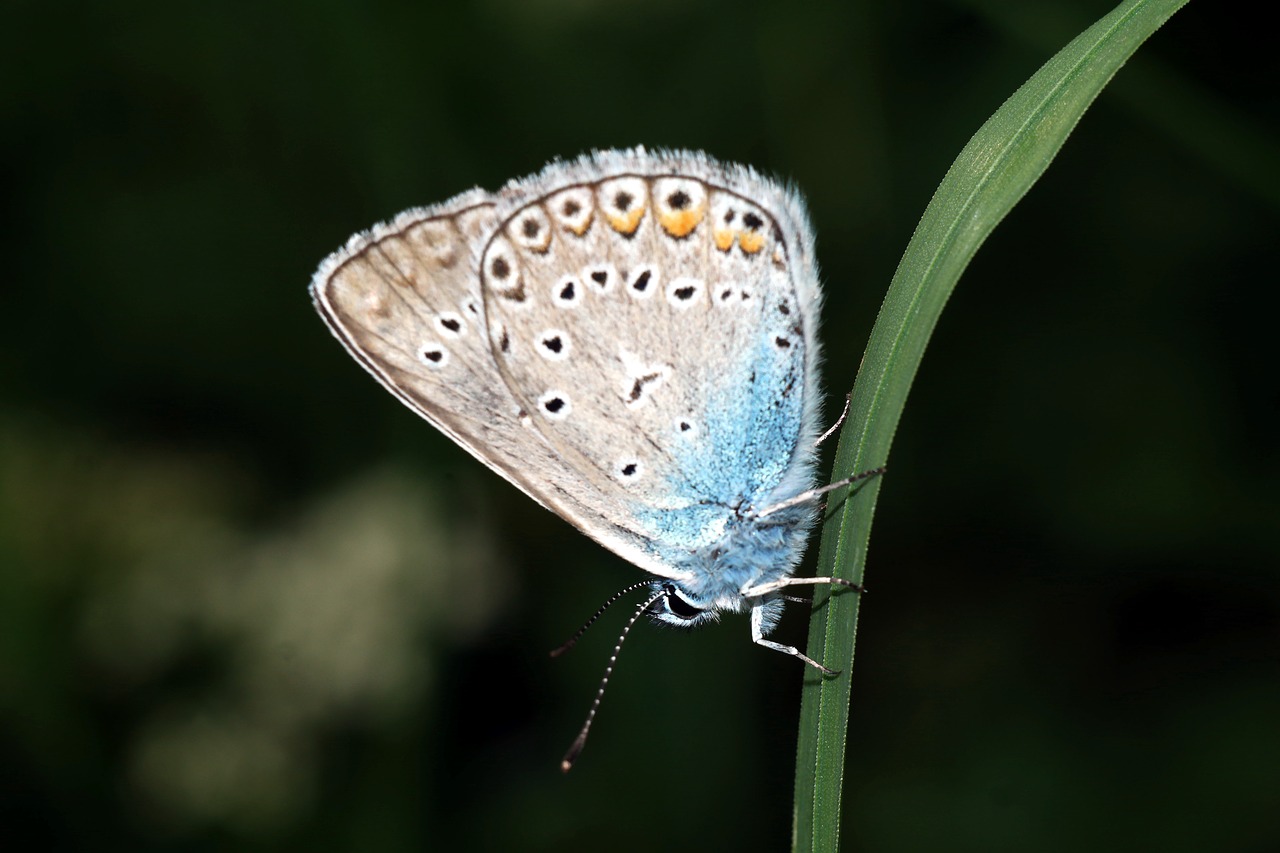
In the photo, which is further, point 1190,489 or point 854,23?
point 854,23

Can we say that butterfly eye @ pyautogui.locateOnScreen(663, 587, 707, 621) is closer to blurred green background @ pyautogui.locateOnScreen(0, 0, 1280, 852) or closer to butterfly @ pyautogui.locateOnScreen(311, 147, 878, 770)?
butterfly @ pyautogui.locateOnScreen(311, 147, 878, 770)

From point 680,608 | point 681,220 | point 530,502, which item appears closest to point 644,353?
point 681,220

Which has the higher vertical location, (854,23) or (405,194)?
(854,23)

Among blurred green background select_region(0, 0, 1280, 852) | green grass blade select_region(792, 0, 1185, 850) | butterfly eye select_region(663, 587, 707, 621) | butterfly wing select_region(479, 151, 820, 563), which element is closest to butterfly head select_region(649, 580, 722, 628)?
butterfly eye select_region(663, 587, 707, 621)

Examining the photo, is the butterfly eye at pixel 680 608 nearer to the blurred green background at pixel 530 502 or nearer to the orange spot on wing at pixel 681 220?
the orange spot on wing at pixel 681 220

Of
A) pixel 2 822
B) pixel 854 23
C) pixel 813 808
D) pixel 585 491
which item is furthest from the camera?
pixel 854 23

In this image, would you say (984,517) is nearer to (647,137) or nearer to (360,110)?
(647,137)

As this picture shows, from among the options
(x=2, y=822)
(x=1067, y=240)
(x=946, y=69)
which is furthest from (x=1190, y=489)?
(x=2, y=822)

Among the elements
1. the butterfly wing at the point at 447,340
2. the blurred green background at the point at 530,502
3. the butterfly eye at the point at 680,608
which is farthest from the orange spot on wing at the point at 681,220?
the blurred green background at the point at 530,502
